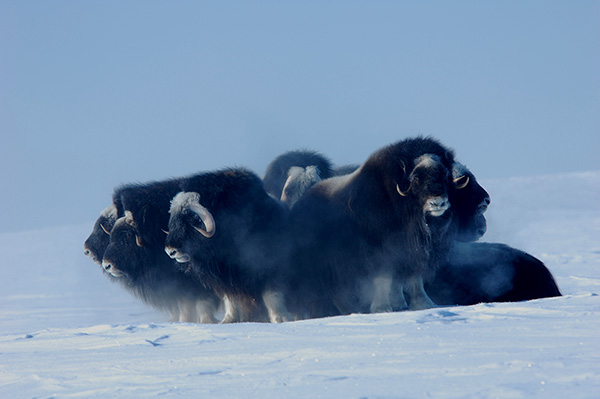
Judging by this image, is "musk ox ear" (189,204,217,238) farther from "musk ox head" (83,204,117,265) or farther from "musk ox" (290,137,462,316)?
"musk ox head" (83,204,117,265)

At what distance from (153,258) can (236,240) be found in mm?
968

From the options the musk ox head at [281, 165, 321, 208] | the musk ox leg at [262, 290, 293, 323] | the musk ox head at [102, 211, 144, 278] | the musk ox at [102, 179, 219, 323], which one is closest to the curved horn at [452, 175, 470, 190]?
the musk ox leg at [262, 290, 293, 323]

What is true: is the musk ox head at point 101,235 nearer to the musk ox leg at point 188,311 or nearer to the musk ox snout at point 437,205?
the musk ox leg at point 188,311

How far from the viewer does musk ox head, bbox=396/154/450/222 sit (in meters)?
3.99

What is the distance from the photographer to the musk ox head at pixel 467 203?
14.1 feet

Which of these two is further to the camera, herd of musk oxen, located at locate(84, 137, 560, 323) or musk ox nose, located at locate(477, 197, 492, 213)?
musk ox nose, located at locate(477, 197, 492, 213)

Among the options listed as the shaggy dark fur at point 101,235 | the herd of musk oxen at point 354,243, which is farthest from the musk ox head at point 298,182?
the shaggy dark fur at point 101,235

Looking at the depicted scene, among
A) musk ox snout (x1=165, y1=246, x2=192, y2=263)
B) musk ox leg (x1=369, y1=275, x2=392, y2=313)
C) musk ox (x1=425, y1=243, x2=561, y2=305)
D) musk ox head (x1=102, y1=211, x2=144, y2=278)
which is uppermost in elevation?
musk ox snout (x1=165, y1=246, x2=192, y2=263)

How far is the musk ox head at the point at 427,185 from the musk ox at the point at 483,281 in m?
0.83

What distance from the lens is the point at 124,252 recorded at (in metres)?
5.23

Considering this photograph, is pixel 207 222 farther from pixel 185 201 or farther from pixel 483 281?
pixel 483 281

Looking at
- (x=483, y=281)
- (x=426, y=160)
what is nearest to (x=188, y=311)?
(x=483, y=281)

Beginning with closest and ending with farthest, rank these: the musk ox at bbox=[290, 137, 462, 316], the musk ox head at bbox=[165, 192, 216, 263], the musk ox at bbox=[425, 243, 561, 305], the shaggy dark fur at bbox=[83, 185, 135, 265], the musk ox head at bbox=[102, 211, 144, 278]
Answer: the musk ox at bbox=[290, 137, 462, 316] → the musk ox head at bbox=[165, 192, 216, 263] → the musk ox at bbox=[425, 243, 561, 305] → the musk ox head at bbox=[102, 211, 144, 278] → the shaggy dark fur at bbox=[83, 185, 135, 265]

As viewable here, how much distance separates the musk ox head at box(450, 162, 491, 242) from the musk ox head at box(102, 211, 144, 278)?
2204 millimetres
